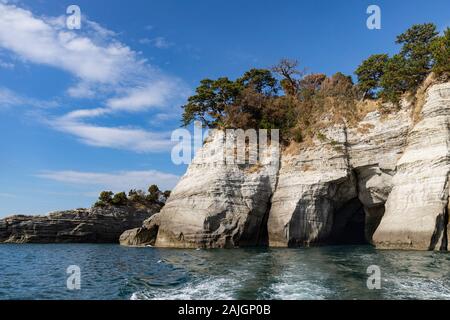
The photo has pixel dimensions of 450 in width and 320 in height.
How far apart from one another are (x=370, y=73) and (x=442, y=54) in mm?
9252

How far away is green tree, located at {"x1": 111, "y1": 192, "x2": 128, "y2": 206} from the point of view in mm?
53688

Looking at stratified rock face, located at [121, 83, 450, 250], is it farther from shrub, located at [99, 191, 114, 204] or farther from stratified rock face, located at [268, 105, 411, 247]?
shrub, located at [99, 191, 114, 204]

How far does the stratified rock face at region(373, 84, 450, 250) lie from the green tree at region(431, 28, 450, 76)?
58.9 inches

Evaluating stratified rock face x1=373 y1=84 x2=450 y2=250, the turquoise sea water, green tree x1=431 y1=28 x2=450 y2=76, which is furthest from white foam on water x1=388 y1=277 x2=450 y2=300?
green tree x1=431 y1=28 x2=450 y2=76

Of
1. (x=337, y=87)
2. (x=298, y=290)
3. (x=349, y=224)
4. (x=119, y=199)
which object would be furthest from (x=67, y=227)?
(x=298, y=290)

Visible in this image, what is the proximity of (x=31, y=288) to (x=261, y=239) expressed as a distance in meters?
22.4

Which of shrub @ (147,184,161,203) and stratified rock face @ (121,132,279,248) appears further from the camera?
shrub @ (147,184,161,203)

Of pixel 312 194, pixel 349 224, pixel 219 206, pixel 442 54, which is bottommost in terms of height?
pixel 349 224

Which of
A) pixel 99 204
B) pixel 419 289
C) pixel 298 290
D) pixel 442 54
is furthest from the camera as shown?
pixel 99 204

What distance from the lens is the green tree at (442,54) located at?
92.4 feet

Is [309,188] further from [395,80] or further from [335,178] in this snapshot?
[395,80]

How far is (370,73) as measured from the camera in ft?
123

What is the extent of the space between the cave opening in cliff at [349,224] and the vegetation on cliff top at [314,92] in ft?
25.2

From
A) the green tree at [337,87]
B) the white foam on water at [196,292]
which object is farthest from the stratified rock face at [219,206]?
the white foam on water at [196,292]
